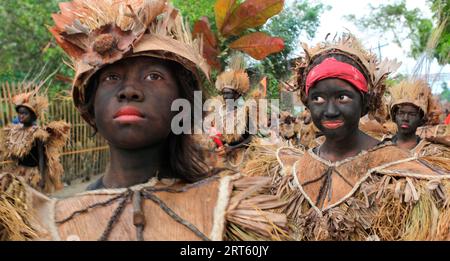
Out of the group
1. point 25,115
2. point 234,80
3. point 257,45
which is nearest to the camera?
point 257,45

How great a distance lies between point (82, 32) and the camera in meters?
2.38

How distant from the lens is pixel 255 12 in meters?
3.88

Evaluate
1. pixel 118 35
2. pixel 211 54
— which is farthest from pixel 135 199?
pixel 211 54

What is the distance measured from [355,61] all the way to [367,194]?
0.93m

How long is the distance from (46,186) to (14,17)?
8.46m

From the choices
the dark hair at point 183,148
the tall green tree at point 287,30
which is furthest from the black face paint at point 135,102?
the tall green tree at point 287,30

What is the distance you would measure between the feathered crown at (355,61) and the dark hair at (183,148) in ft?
5.00

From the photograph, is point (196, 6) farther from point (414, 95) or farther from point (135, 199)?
point (135, 199)

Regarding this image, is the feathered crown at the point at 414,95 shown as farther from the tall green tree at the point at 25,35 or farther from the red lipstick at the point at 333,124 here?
the tall green tree at the point at 25,35

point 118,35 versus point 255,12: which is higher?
point 255,12

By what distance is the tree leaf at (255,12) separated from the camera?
150 inches

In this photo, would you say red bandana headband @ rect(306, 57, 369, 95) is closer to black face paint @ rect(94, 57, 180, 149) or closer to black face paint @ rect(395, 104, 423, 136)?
black face paint @ rect(94, 57, 180, 149)
